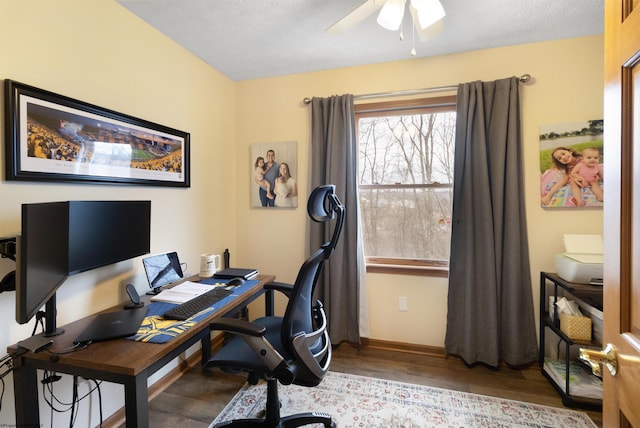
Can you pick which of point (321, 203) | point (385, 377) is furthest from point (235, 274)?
point (385, 377)

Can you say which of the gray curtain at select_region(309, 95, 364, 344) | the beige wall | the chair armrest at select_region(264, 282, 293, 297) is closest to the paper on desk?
the beige wall

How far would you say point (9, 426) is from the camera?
1244 millimetres

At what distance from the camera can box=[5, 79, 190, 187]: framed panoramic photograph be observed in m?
1.25

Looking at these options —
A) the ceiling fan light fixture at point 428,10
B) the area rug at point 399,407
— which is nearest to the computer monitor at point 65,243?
the area rug at point 399,407

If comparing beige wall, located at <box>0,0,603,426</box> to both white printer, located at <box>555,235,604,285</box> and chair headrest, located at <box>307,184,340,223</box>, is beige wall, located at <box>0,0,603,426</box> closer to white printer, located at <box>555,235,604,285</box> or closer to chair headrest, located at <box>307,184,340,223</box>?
white printer, located at <box>555,235,604,285</box>

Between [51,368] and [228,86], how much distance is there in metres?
2.44

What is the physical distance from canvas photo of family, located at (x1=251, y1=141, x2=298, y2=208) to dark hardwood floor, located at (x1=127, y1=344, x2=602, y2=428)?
56.2 inches

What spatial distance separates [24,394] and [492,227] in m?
2.71

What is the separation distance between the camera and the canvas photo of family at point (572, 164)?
2.07 metres

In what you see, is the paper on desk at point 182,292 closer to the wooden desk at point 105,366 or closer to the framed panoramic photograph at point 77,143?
the wooden desk at point 105,366

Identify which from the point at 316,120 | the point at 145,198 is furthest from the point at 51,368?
the point at 316,120

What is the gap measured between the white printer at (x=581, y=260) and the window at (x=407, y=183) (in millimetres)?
752

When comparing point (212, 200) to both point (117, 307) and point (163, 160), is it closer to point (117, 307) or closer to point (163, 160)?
point (163, 160)

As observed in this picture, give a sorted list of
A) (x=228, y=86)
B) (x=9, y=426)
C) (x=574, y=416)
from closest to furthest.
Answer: (x=9, y=426) → (x=574, y=416) → (x=228, y=86)
